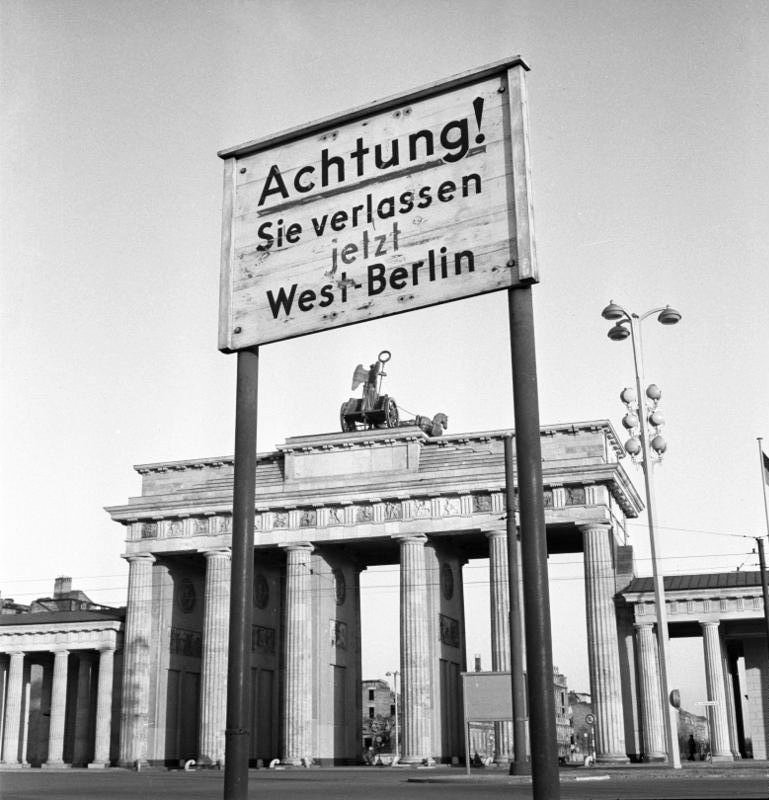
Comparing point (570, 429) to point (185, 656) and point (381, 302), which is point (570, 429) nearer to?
point (185, 656)

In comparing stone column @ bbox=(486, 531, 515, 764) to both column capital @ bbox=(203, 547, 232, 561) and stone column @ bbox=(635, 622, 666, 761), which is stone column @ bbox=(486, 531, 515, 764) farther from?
column capital @ bbox=(203, 547, 232, 561)

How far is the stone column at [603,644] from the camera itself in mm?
53406

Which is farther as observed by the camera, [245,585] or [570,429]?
[570,429]

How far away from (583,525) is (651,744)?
11.2m

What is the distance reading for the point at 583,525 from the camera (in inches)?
2223

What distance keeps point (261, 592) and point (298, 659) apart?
29.9 feet

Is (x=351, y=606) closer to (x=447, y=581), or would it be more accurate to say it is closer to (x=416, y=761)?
(x=447, y=581)

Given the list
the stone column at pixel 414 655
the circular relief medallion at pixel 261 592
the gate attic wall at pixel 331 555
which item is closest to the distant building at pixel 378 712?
the circular relief medallion at pixel 261 592

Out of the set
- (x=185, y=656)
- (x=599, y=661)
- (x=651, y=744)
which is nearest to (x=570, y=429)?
(x=599, y=661)

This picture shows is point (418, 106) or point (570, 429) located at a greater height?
point (570, 429)

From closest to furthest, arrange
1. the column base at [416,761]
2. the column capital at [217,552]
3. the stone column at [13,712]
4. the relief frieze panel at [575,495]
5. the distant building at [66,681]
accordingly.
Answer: the column base at [416,761] < the relief frieze panel at [575,495] < the column capital at [217,552] < the distant building at [66,681] < the stone column at [13,712]

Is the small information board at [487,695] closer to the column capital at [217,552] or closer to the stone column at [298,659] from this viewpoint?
the stone column at [298,659]

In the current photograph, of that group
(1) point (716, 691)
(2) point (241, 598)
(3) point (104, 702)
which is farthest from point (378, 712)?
(2) point (241, 598)

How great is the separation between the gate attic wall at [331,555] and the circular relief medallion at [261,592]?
0.12 metres
